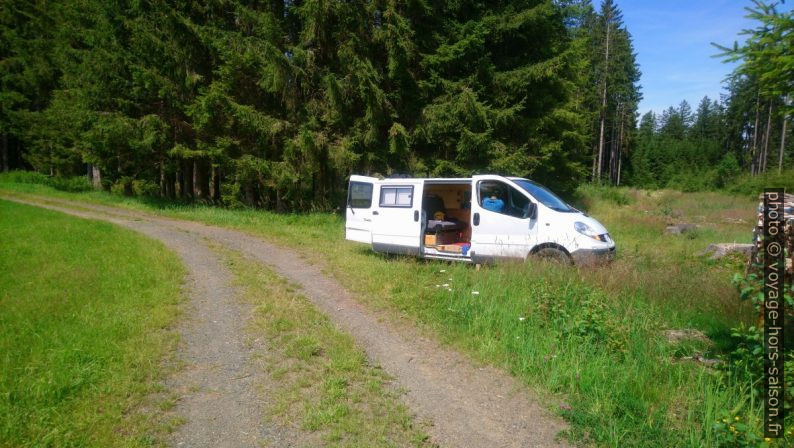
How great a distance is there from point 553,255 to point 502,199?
1672mm

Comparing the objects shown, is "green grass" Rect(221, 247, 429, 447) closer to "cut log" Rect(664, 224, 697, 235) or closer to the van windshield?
the van windshield

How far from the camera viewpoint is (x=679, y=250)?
11.1 metres

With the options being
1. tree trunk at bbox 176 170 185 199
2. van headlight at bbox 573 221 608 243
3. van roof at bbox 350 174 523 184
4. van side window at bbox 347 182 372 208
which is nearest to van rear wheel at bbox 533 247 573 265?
van headlight at bbox 573 221 608 243

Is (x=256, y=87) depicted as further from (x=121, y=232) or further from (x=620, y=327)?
(x=620, y=327)

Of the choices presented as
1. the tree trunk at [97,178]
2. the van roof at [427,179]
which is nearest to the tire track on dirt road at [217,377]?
the van roof at [427,179]

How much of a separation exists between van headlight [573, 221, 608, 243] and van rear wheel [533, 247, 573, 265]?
20.9 inches

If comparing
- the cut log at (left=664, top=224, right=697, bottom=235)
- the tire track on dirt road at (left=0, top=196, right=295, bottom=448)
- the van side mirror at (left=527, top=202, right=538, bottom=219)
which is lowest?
the tire track on dirt road at (left=0, top=196, right=295, bottom=448)

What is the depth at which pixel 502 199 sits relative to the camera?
9438 mm

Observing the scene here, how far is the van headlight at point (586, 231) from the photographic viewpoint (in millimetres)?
8312

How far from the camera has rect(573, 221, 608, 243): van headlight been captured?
8312 millimetres

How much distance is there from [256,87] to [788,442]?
60.2 ft

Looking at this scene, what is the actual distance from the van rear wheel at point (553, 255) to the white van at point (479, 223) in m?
0.02

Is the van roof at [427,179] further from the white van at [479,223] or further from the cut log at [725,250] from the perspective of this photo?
the cut log at [725,250]

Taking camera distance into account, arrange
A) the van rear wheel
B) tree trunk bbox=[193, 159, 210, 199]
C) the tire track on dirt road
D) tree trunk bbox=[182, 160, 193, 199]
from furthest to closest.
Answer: tree trunk bbox=[182, 160, 193, 199] → tree trunk bbox=[193, 159, 210, 199] → the van rear wheel → the tire track on dirt road
